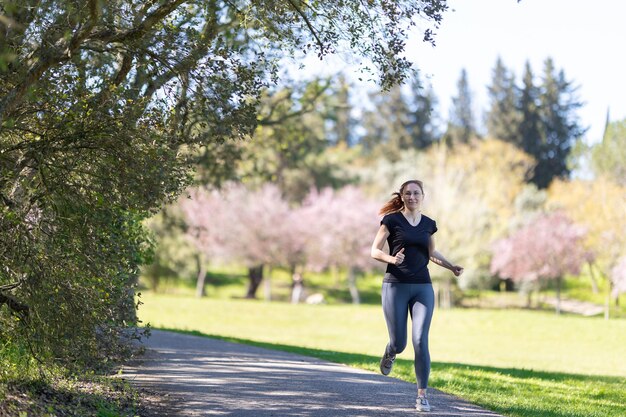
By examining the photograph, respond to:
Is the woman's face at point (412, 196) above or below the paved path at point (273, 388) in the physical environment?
above

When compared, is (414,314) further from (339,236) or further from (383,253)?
(339,236)

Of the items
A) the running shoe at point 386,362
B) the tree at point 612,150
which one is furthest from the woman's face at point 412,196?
the tree at point 612,150

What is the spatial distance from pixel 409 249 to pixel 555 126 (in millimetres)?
75544

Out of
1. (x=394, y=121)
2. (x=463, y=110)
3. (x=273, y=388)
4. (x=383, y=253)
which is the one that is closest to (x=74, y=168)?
(x=383, y=253)

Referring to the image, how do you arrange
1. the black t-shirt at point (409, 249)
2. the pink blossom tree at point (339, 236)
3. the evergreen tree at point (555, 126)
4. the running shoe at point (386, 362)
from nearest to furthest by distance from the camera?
the black t-shirt at point (409, 249) < the running shoe at point (386, 362) < the pink blossom tree at point (339, 236) < the evergreen tree at point (555, 126)

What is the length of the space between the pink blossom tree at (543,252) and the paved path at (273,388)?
39.7 meters

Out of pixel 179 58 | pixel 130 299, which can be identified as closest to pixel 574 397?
pixel 130 299

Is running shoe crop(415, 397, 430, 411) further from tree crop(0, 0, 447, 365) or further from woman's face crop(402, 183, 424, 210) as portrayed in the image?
tree crop(0, 0, 447, 365)

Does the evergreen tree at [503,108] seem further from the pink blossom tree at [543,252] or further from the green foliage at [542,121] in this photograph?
the pink blossom tree at [543,252]

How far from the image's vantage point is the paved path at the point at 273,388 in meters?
8.05

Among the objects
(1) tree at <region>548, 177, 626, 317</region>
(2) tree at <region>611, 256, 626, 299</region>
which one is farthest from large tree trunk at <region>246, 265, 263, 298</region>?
(2) tree at <region>611, 256, 626, 299</region>

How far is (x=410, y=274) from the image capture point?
8.32 m

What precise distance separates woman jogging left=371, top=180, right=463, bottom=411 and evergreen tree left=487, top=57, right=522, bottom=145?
71.9m

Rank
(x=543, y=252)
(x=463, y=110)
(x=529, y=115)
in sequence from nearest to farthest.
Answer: (x=543, y=252) → (x=529, y=115) → (x=463, y=110)
